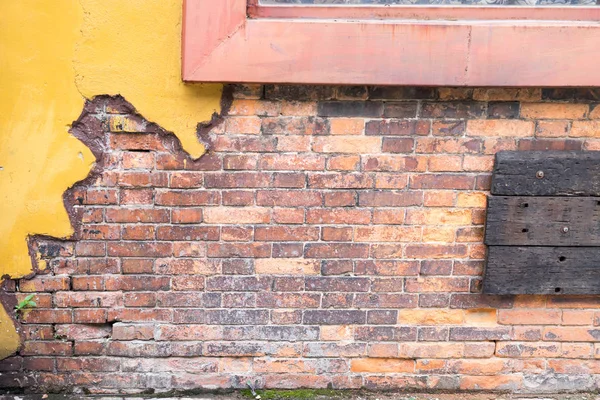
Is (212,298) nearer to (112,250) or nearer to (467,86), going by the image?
(112,250)

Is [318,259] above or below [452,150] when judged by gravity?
below

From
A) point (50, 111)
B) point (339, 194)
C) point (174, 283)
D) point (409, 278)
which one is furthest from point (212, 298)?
point (50, 111)

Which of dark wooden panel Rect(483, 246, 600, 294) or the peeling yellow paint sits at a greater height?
the peeling yellow paint

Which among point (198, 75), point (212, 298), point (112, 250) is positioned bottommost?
point (212, 298)

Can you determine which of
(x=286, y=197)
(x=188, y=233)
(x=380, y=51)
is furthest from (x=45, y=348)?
(x=380, y=51)

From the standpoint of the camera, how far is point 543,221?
250cm

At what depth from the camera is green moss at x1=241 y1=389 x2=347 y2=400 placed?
2.64m

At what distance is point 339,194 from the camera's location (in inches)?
99.1

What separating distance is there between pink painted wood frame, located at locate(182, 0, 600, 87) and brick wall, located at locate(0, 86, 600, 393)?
0.42 feet

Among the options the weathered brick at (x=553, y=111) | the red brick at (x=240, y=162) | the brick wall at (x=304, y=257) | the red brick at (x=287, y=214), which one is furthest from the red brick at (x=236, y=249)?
the weathered brick at (x=553, y=111)

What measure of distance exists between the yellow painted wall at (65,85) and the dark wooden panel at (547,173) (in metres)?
1.31

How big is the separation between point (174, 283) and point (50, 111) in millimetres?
932

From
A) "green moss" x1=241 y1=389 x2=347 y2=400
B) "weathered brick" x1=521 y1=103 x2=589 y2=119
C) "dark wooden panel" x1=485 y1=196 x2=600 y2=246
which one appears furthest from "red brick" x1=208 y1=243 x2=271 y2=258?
"weathered brick" x1=521 y1=103 x2=589 y2=119

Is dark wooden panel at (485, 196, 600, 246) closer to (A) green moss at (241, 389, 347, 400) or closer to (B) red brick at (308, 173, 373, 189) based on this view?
(B) red brick at (308, 173, 373, 189)
